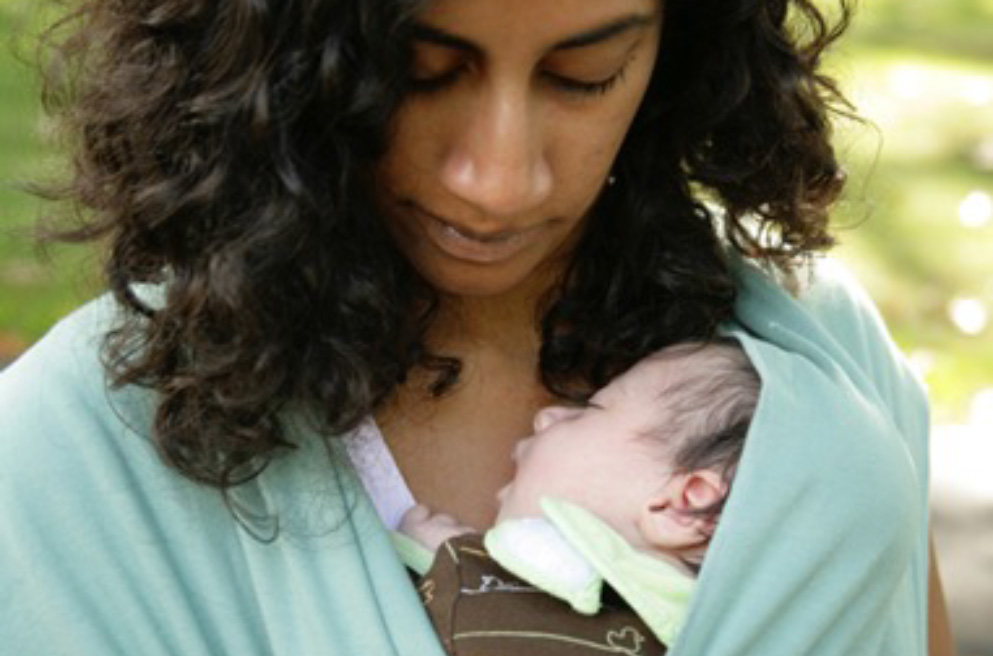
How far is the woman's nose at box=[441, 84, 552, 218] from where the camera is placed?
2.15m

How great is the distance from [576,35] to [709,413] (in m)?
0.47

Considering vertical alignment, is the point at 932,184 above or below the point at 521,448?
above

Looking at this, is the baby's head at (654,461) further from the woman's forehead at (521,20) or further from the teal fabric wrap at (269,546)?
the woman's forehead at (521,20)

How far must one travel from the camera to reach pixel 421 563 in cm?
228

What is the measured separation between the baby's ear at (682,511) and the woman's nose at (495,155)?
0.38 m

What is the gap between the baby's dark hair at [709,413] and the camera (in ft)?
7.86

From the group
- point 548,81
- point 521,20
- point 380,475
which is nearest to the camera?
point 521,20

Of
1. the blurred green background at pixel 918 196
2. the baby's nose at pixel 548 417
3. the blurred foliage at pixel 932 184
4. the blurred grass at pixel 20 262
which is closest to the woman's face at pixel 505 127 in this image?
the baby's nose at pixel 548 417

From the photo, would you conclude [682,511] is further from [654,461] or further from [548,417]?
[548,417]

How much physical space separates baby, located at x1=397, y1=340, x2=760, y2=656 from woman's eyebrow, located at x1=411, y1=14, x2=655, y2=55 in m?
0.40

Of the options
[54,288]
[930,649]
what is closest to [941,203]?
[54,288]

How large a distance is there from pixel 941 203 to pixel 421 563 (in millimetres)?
4745

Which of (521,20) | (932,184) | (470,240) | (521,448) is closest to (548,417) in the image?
(521,448)

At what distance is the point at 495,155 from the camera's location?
7.06 ft
